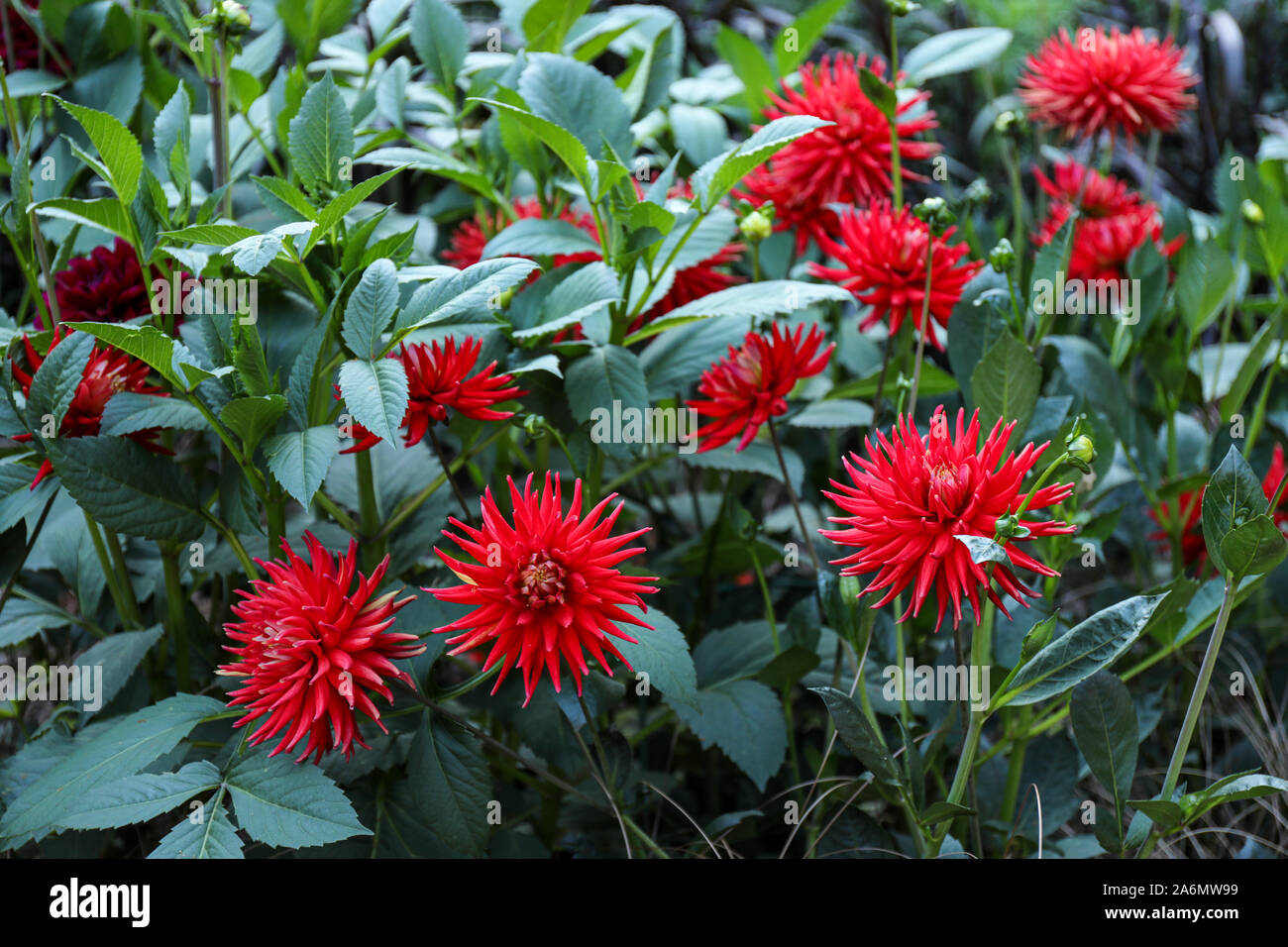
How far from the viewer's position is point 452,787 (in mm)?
645

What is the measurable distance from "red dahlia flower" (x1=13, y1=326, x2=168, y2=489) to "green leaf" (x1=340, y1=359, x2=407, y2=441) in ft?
0.63

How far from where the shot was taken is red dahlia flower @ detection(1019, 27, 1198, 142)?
3.22ft

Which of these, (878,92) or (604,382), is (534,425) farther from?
(878,92)

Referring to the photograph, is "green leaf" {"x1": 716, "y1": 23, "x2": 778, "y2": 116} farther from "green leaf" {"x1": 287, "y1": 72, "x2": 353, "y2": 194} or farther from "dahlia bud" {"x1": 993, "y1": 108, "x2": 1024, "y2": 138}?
"green leaf" {"x1": 287, "y1": 72, "x2": 353, "y2": 194}

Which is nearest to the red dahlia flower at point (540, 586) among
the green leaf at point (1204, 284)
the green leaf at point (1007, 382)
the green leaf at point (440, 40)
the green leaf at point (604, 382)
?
the green leaf at point (604, 382)

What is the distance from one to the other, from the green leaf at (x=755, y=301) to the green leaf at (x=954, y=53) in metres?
0.36

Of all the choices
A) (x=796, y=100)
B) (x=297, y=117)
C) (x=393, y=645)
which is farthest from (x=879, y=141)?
(x=393, y=645)

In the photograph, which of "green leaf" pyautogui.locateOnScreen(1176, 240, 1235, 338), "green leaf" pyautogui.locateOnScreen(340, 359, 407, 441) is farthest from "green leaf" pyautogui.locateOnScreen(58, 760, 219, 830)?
"green leaf" pyautogui.locateOnScreen(1176, 240, 1235, 338)

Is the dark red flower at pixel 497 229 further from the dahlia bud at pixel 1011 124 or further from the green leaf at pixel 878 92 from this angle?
the dahlia bud at pixel 1011 124

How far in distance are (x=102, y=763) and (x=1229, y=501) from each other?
0.63 m

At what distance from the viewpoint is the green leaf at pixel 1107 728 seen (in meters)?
0.62

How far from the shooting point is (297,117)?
0.66 m

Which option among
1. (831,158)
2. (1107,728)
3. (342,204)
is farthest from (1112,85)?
(342,204)
